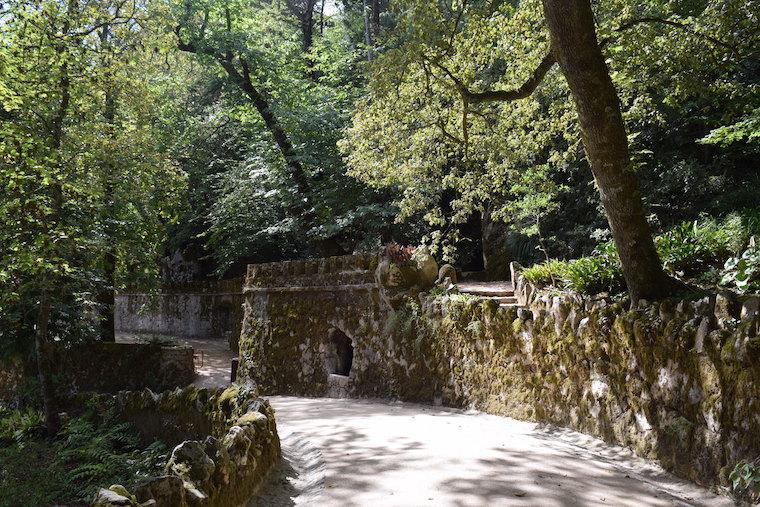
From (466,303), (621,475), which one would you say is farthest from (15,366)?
(621,475)

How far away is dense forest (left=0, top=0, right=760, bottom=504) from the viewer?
6.92 metres

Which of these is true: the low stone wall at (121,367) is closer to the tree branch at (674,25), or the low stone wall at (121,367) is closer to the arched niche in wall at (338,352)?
the arched niche in wall at (338,352)

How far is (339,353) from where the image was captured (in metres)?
13.6

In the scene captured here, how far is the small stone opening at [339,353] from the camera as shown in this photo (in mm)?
13398

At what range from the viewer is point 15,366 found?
1497 centimetres

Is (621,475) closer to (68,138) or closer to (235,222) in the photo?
(68,138)

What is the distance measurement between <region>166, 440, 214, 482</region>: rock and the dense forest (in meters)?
4.76

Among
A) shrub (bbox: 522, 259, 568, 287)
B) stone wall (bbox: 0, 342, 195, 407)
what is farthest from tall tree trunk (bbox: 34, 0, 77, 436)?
shrub (bbox: 522, 259, 568, 287)

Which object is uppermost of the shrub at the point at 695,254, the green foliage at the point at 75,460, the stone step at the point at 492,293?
the shrub at the point at 695,254

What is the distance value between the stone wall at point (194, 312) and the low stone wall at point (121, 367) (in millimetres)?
5925

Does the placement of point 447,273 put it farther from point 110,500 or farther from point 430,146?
point 110,500

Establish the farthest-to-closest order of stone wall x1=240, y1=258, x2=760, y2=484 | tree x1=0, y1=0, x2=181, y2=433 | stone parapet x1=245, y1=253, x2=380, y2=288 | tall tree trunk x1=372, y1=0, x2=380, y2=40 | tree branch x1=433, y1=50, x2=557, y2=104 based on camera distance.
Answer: tall tree trunk x1=372, y1=0, x2=380, y2=40
stone parapet x1=245, y1=253, x2=380, y2=288
tree x1=0, y1=0, x2=181, y2=433
tree branch x1=433, y1=50, x2=557, y2=104
stone wall x1=240, y1=258, x2=760, y2=484

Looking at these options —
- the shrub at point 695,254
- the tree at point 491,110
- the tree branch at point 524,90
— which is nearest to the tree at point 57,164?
the tree at point 491,110

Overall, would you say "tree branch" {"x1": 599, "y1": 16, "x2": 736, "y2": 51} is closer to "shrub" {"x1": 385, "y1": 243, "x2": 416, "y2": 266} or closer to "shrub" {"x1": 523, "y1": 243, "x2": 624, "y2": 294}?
"shrub" {"x1": 523, "y1": 243, "x2": 624, "y2": 294}
